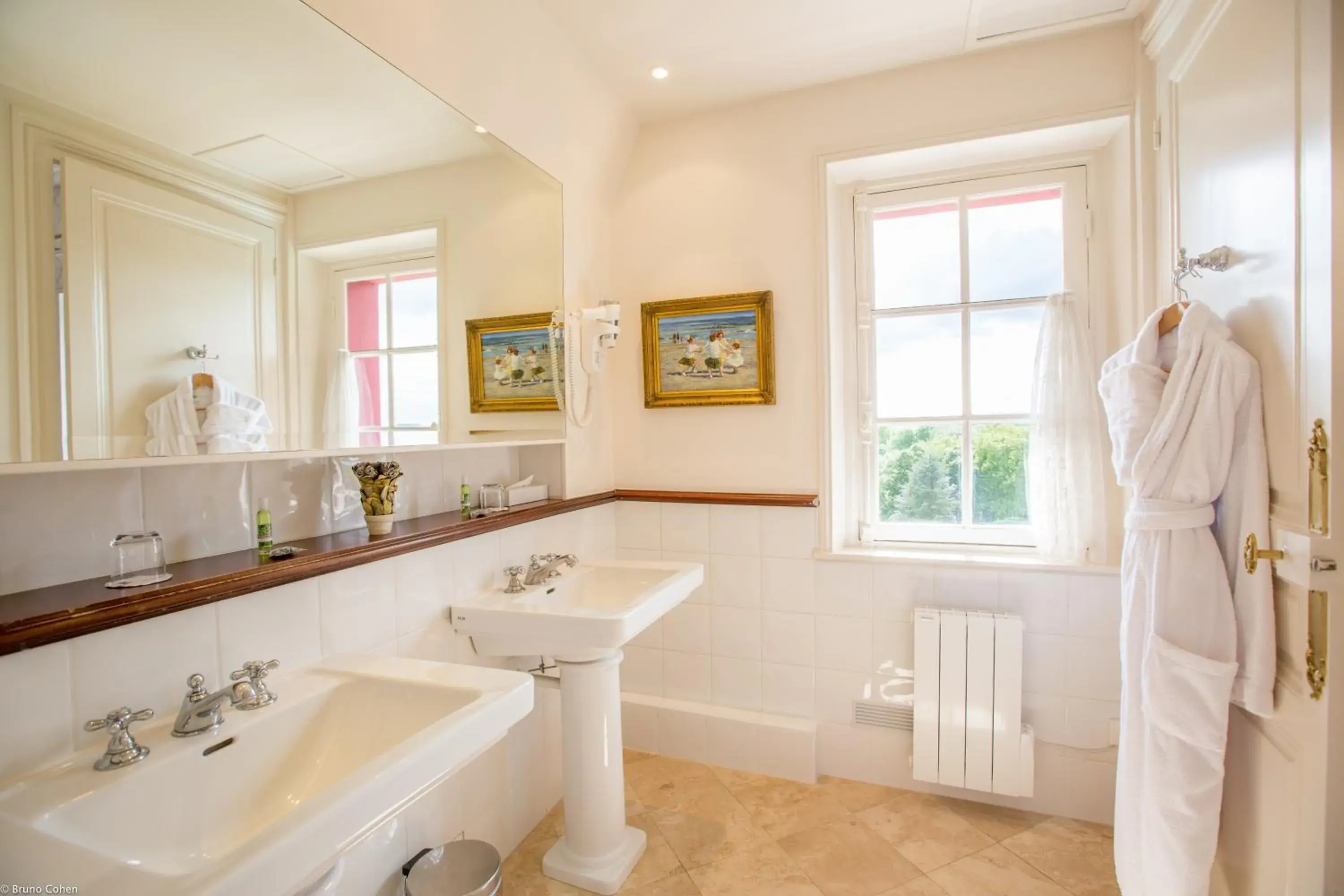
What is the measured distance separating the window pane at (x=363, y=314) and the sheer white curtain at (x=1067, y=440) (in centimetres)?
203

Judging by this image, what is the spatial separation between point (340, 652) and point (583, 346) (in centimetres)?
132

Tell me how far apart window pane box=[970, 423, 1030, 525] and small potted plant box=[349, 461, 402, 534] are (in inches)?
76.0

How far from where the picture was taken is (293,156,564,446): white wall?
126 cm

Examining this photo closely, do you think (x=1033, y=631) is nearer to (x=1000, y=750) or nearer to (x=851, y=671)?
(x=1000, y=750)

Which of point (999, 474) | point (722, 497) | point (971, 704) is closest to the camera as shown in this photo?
point (971, 704)

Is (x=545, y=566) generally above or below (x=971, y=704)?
above

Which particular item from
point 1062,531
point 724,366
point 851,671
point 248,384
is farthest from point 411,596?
point 1062,531

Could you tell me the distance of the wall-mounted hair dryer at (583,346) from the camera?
2.08m

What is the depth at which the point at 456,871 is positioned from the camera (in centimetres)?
144

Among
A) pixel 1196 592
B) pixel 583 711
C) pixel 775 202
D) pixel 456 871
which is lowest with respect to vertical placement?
pixel 456 871

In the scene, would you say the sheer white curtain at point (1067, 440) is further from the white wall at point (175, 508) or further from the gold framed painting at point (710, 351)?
the white wall at point (175, 508)

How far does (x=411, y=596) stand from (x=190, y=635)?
19.4 inches

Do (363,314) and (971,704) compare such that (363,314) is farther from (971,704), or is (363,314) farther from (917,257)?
(971,704)

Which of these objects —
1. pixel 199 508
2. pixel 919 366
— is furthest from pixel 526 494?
pixel 919 366
